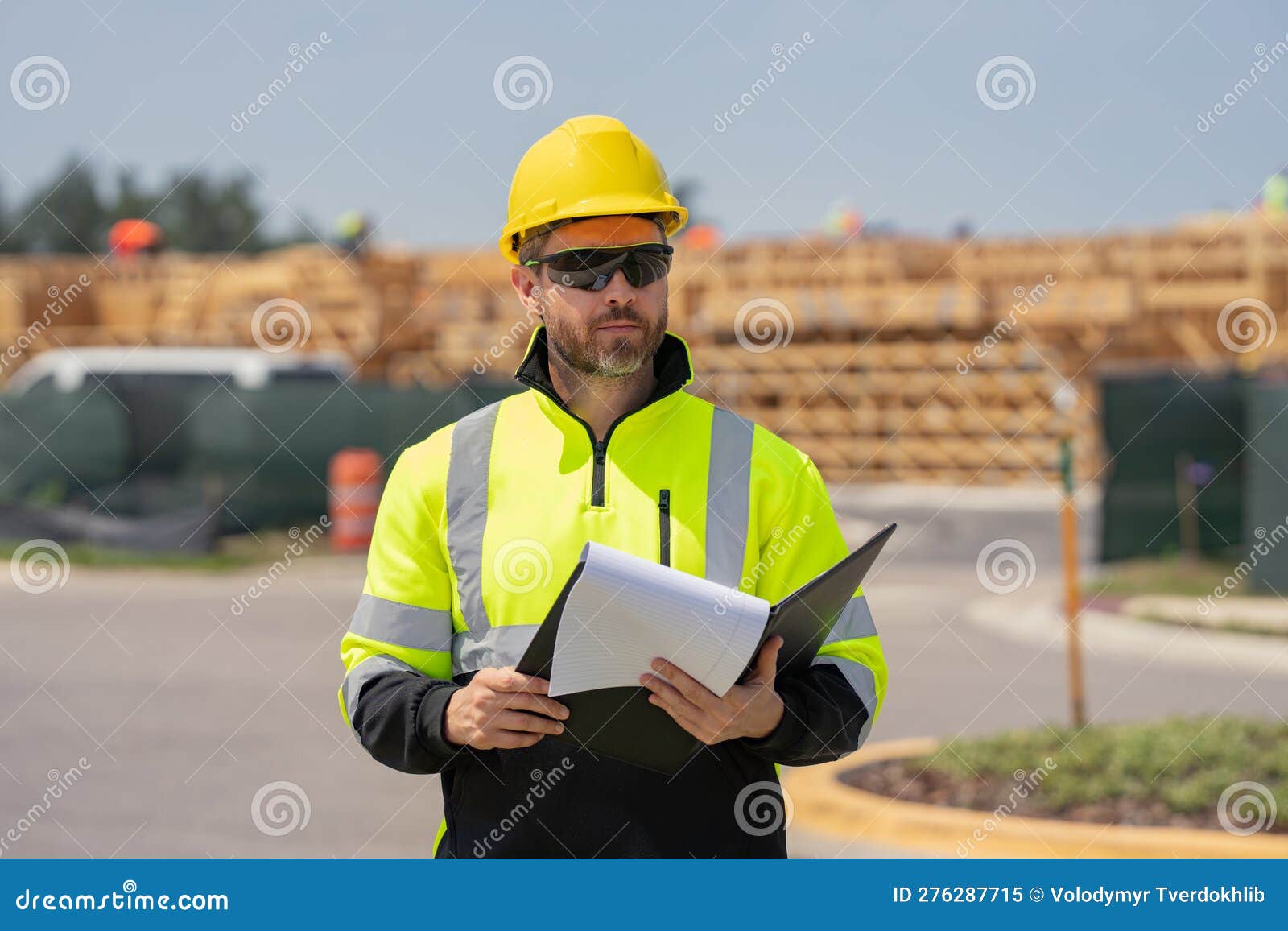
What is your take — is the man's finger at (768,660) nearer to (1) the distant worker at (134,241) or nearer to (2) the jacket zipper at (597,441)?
(2) the jacket zipper at (597,441)

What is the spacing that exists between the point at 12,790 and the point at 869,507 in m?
15.3

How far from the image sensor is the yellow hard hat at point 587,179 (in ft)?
8.80

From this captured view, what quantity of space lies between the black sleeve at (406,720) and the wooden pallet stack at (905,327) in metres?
18.8

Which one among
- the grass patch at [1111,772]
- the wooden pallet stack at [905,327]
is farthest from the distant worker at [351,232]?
the grass patch at [1111,772]

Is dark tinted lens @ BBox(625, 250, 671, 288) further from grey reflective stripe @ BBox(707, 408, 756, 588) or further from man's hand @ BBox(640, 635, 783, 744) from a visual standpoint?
man's hand @ BBox(640, 635, 783, 744)

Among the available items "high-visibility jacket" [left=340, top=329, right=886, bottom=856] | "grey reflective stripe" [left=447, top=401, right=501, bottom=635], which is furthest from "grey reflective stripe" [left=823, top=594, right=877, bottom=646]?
"grey reflective stripe" [left=447, top=401, right=501, bottom=635]

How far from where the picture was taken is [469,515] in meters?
2.69

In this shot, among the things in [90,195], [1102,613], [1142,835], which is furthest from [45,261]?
[90,195]

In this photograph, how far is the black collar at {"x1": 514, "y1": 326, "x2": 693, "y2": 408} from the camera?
2.74 m

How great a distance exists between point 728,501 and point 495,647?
0.47m

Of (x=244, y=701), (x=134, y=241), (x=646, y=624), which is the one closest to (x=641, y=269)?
(x=646, y=624)

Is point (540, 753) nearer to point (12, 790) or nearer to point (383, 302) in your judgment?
point (12, 790)

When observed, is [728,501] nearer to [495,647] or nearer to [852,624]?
[852,624]

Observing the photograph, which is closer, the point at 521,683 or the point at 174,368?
the point at 521,683
